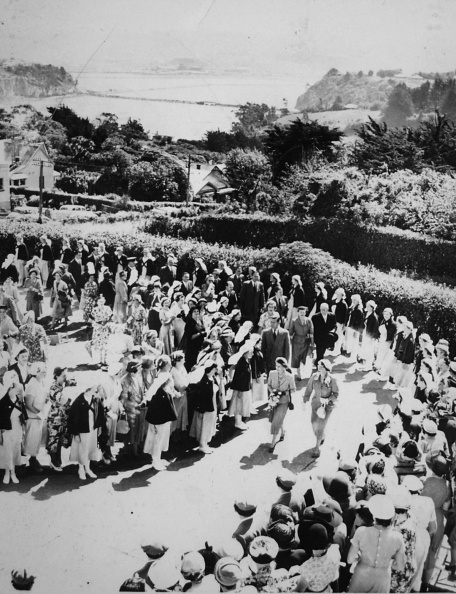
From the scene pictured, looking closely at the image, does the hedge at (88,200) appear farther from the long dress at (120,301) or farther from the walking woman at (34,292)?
the long dress at (120,301)

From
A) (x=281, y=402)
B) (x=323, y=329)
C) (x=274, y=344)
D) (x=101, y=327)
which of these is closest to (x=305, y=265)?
(x=323, y=329)

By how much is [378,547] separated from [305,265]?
2.47m

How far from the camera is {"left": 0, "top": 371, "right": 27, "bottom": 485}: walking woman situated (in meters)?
3.67

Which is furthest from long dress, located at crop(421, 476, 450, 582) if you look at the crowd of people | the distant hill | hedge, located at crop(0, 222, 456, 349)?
the distant hill

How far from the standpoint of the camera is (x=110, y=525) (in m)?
3.51

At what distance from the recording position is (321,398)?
4.15m

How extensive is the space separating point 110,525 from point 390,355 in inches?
102

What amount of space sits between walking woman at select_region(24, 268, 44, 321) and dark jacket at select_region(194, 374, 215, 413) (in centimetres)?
151

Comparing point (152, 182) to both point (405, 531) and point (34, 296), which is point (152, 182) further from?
point (405, 531)

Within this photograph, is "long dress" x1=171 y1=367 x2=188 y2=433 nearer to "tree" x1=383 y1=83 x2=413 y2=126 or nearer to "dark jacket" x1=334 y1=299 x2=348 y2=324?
"dark jacket" x1=334 y1=299 x2=348 y2=324

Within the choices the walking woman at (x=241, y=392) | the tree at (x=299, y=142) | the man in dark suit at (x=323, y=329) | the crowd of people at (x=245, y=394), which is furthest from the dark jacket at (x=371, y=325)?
the tree at (x=299, y=142)

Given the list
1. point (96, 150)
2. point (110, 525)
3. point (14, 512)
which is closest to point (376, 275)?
point (96, 150)

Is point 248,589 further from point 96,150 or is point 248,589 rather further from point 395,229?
point 96,150

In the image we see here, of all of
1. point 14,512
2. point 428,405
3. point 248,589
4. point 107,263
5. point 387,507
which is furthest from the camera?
point 107,263
